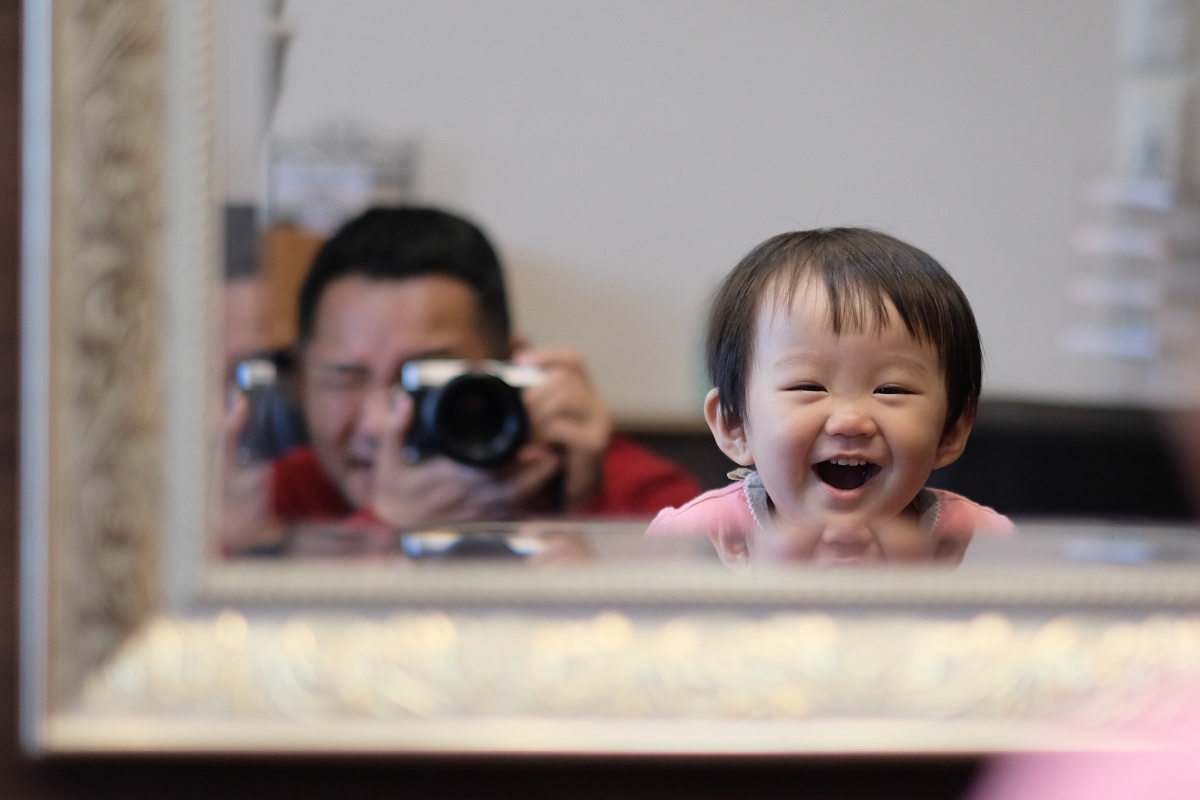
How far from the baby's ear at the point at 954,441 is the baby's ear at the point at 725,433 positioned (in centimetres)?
7

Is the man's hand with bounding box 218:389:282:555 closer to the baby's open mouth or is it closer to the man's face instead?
the man's face

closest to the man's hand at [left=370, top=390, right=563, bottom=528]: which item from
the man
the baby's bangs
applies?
the man

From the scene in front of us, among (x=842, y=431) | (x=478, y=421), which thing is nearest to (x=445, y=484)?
(x=478, y=421)

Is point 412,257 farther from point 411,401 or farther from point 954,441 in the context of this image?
point 954,441

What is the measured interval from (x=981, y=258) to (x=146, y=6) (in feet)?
0.93

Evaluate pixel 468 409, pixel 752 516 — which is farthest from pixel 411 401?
pixel 752 516

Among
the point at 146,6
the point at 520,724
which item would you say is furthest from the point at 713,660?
the point at 146,6

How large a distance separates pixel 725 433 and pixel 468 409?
0.30ft

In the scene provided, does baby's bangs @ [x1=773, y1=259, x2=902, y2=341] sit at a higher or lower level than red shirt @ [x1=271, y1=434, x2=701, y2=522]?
higher

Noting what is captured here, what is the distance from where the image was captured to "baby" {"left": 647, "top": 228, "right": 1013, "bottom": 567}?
14.9 inches

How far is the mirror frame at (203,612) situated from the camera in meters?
0.34

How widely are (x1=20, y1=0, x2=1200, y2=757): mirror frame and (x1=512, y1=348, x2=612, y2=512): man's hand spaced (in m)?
0.04

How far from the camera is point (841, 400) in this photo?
14.9 inches

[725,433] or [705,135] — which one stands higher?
[705,135]
